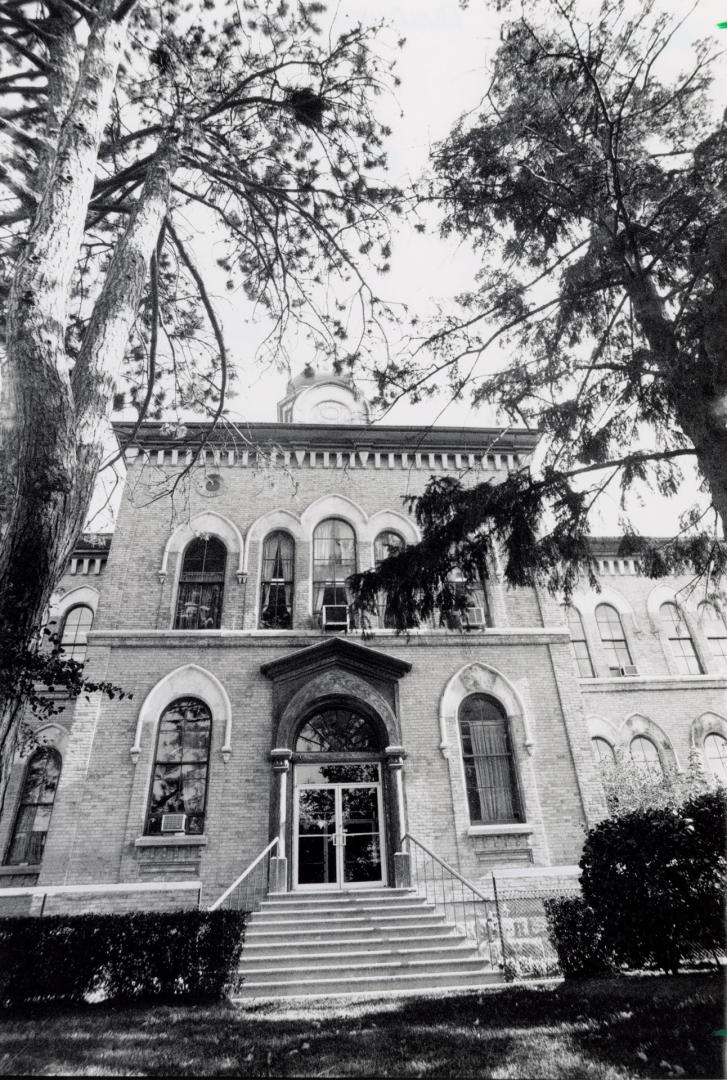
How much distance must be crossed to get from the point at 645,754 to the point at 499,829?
6.87 meters

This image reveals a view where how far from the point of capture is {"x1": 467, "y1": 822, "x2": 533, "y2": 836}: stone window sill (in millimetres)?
11656

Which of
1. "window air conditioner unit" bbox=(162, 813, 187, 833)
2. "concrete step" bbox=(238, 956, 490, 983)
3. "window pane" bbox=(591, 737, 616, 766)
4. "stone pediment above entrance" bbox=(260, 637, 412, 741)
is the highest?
"stone pediment above entrance" bbox=(260, 637, 412, 741)

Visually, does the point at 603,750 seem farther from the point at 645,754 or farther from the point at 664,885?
the point at 664,885

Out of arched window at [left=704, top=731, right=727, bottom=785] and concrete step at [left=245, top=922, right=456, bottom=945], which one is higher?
arched window at [left=704, top=731, right=727, bottom=785]

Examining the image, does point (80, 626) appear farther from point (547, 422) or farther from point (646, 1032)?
point (646, 1032)

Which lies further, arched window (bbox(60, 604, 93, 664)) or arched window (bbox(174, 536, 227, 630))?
arched window (bbox(60, 604, 93, 664))

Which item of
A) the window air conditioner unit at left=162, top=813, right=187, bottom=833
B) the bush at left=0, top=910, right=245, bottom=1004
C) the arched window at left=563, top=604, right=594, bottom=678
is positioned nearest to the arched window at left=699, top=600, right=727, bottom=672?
the arched window at left=563, top=604, right=594, bottom=678

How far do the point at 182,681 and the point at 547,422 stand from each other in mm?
8910

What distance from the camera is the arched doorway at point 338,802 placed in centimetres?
1147

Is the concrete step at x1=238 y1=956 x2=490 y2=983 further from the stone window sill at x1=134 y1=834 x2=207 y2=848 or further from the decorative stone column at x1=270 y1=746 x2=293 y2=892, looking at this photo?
the stone window sill at x1=134 y1=834 x2=207 y2=848

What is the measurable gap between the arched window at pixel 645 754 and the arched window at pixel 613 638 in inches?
73.9

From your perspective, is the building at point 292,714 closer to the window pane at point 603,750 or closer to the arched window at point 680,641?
the window pane at point 603,750

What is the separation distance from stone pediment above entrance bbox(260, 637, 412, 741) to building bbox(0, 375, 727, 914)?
0.05 meters

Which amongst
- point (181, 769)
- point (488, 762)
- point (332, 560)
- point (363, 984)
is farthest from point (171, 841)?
point (332, 560)
